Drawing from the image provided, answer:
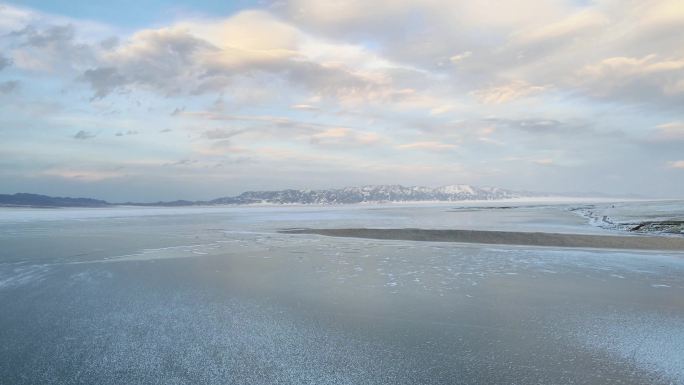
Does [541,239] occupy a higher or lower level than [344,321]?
higher

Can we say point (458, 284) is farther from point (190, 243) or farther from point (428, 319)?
point (190, 243)

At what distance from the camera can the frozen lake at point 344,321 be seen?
5.02 meters

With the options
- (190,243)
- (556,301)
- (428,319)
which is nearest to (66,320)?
(428,319)

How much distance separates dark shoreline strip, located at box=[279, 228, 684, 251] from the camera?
17656 millimetres

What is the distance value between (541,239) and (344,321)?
16.3 meters

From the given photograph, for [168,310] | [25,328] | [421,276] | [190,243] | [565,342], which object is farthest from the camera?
[190,243]

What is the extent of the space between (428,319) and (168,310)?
15.4 feet

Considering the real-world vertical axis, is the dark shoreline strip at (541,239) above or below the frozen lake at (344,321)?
above

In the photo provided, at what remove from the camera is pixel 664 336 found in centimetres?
620

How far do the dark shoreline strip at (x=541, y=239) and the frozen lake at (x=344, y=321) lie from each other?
Result: 14.2ft

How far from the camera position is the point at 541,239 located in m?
20.3

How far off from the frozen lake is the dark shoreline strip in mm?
4315

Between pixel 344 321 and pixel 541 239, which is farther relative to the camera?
pixel 541 239

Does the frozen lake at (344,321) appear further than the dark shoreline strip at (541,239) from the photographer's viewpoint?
No
